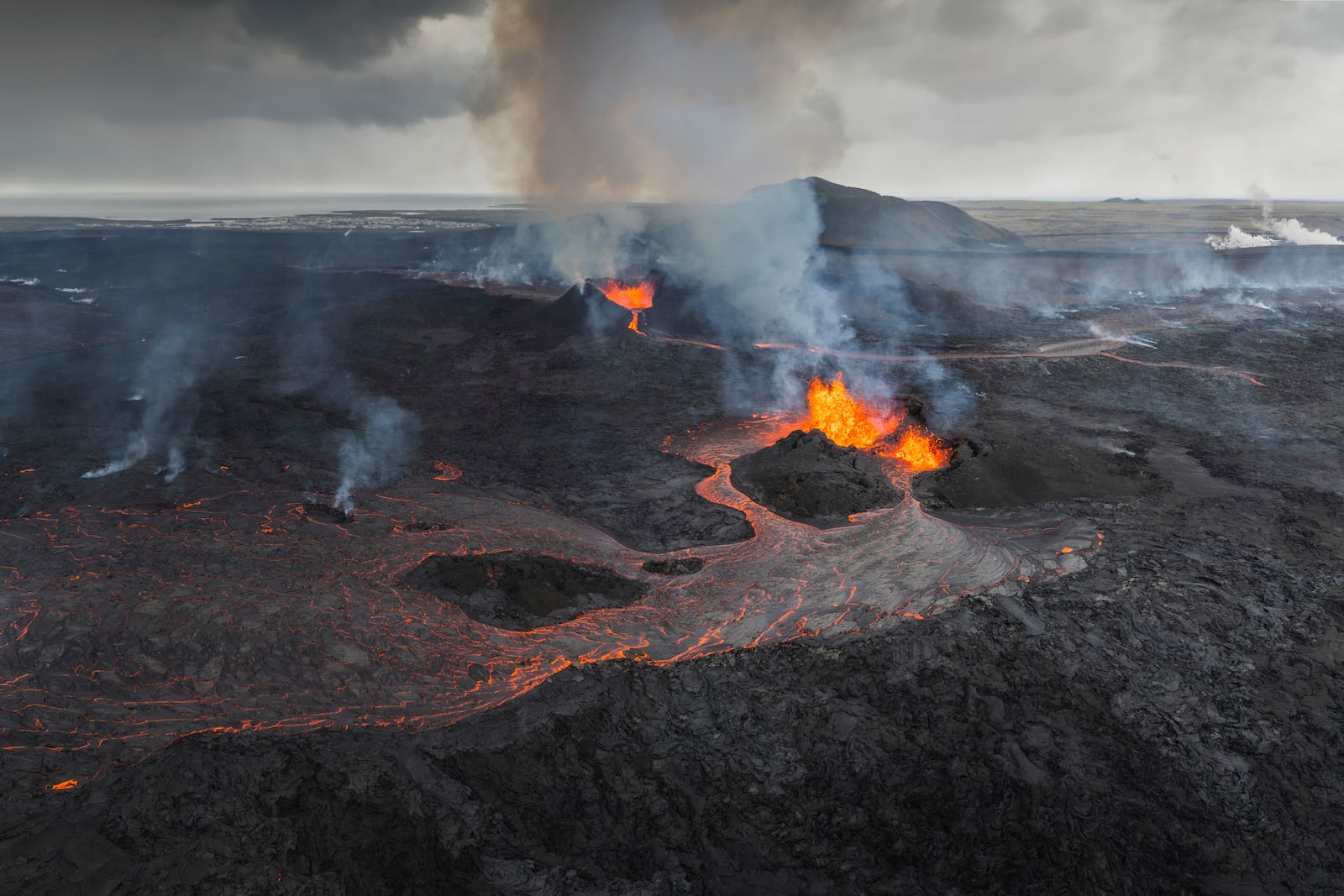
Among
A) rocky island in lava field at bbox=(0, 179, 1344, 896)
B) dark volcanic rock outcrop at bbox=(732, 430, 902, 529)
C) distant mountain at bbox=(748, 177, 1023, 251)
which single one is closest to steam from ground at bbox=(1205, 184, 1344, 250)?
distant mountain at bbox=(748, 177, 1023, 251)

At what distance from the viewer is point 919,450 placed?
2470cm

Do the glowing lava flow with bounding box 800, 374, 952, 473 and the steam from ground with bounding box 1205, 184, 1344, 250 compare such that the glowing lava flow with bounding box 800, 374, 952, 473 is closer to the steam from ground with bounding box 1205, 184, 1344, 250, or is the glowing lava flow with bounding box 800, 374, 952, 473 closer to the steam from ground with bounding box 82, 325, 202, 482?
the steam from ground with bounding box 82, 325, 202, 482

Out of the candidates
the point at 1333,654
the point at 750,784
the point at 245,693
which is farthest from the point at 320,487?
the point at 1333,654

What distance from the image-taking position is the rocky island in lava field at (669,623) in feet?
32.1

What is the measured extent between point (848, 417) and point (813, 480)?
6601 millimetres

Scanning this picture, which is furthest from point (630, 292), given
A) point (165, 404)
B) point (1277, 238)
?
point (1277, 238)

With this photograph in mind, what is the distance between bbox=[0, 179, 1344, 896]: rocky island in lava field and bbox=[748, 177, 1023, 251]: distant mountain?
55983mm

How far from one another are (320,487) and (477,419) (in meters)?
7.84

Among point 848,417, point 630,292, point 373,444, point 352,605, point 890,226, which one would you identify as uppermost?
point 890,226

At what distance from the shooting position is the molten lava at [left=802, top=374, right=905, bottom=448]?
1019 inches

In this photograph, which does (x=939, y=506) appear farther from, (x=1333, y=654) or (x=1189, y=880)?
(x=1189, y=880)

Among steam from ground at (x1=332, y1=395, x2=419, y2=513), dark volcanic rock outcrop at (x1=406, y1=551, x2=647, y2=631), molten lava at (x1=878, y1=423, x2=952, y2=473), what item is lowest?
dark volcanic rock outcrop at (x1=406, y1=551, x2=647, y2=631)

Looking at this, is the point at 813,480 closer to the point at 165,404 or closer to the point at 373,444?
the point at 373,444

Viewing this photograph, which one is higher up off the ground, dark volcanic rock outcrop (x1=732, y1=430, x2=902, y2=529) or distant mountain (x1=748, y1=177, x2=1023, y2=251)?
distant mountain (x1=748, y1=177, x2=1023, y2=251)
